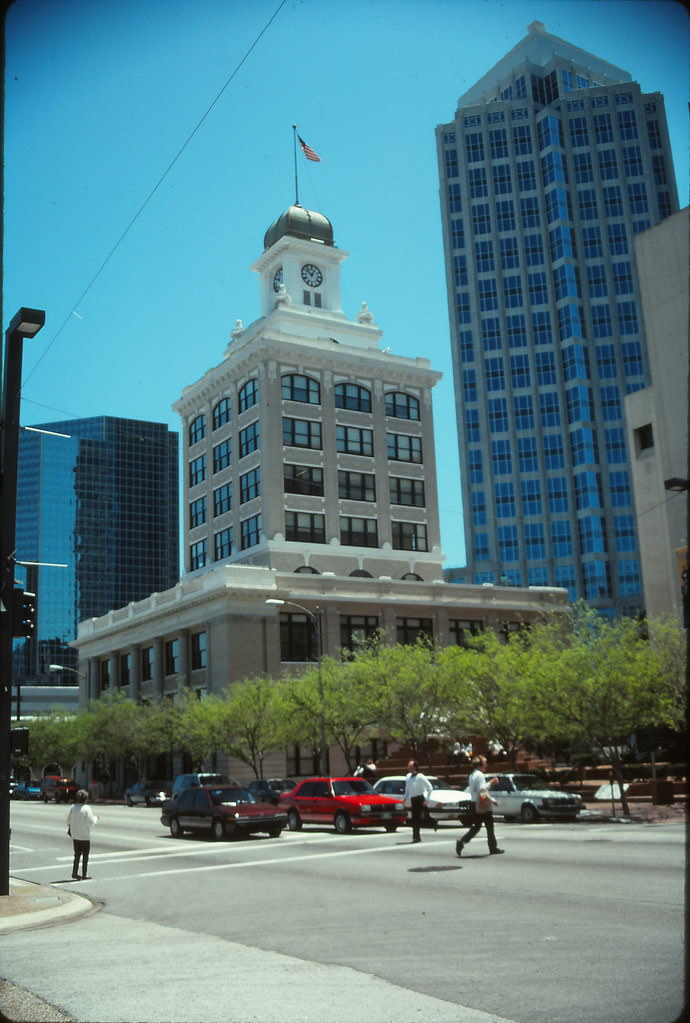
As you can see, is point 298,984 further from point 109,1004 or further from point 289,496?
point 289,496

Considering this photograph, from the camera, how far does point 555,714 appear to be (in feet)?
108

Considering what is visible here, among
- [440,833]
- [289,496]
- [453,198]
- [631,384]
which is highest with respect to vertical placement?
[453,198]

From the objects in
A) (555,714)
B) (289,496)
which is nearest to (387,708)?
(555,714)

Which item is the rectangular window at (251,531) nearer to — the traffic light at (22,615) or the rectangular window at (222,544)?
the rectangular window at (222,544)

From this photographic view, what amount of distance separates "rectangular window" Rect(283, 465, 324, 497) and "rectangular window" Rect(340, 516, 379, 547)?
2.97 metres

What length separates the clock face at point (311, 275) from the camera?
261 ft

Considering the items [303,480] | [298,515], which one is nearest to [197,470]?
[303,480]

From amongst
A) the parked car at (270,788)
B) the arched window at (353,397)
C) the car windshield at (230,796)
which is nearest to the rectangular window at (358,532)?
the arched window at (353,397)

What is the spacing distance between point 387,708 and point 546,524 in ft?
237

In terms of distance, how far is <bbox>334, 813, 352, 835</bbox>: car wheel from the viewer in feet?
93.8

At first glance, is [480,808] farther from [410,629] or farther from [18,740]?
[410,629]

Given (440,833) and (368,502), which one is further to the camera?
(368,502)

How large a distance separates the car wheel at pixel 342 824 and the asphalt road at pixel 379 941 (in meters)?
7.83

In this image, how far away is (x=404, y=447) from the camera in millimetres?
74125
